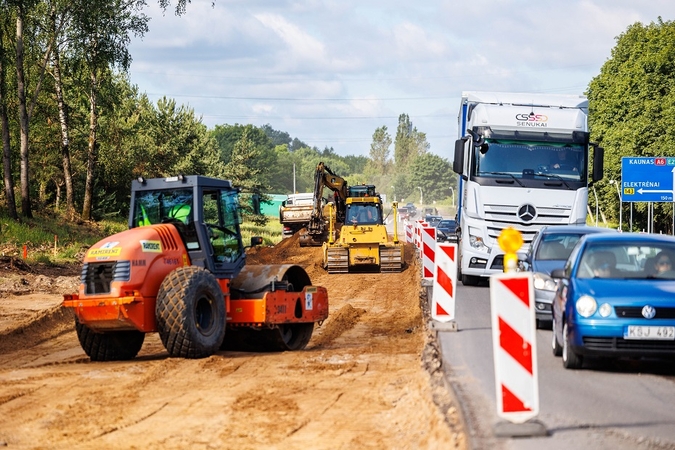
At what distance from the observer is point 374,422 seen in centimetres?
889

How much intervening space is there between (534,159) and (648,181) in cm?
2288

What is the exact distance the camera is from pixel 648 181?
42781mm

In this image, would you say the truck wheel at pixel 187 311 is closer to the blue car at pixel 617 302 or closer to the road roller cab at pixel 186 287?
the road roller cab at pixel 186 287

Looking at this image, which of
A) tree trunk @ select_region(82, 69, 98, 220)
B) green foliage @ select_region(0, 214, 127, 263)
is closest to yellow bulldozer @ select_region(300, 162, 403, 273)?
green foliage @ select_region(0, 214, 127, 263)

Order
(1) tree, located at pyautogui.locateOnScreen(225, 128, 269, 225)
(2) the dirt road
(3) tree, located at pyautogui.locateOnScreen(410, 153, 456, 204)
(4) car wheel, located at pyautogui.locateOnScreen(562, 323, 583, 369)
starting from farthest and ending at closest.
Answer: (3) tree, located at pyautogui.locateOnScreen(410, 153, 456, 204) < (1) tree, located at pyautogui.locateOnScreen(225, 128, 269, 225) < (4) car wheel, located at pyautogui.locateOnScreen(562, 323, 583, 369) < (2) the dirt road

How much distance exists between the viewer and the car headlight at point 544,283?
1507 centimetres

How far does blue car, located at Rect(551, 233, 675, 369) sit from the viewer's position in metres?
10.7

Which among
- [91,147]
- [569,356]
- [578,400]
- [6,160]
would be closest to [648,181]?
[91,147]

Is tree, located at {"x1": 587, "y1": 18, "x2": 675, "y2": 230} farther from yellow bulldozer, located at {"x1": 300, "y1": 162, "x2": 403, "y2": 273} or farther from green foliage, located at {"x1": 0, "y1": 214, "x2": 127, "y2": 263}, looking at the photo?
green foliage, located at {"x1": 0, "y1": 214, "x2": 127, "y2": 263}

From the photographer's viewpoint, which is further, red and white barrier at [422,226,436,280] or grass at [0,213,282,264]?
grass at [0,213,282,264]

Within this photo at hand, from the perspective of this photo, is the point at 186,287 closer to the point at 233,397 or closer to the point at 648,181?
the point at 233,397

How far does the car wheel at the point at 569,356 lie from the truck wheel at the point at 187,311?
4768 mm

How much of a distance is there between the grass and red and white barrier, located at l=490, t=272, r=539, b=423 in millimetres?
26114

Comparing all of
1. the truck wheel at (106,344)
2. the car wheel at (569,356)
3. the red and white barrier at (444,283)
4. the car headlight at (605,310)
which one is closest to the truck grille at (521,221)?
the red and white barrier at (444,283)
